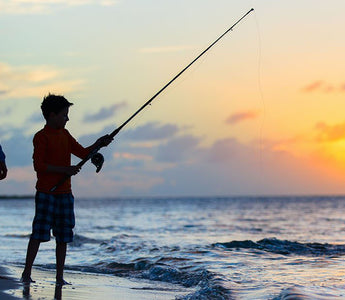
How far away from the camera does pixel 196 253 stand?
967cm

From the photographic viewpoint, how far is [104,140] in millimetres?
5094

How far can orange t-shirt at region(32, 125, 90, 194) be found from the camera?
485cm

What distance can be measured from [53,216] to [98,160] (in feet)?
1.97

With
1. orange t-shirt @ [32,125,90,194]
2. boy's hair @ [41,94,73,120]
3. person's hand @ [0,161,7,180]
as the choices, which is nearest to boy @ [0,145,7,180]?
person's hand @ [0,161,7,180]

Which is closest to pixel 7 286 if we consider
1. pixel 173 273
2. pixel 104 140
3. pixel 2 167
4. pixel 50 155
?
pixel 2 167

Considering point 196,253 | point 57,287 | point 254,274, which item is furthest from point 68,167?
point 196,253

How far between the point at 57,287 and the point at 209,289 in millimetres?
1550

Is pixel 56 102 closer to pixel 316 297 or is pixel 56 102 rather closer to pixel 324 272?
pixel 316 297

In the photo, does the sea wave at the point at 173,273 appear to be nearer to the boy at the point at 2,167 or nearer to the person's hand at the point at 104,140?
the person's hand at the point at 104,140

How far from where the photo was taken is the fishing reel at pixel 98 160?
509cm

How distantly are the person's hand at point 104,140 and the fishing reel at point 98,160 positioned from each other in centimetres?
9

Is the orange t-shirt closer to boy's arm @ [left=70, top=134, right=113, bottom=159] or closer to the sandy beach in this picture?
boy's arm @ [left=70, top=134, right=113, bottom=159]

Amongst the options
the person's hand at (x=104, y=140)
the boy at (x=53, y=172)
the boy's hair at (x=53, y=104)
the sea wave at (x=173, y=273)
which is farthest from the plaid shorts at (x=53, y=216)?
the sea wave at (x=173, y=273)

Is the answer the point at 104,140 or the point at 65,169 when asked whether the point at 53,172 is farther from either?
the point at 104,140
